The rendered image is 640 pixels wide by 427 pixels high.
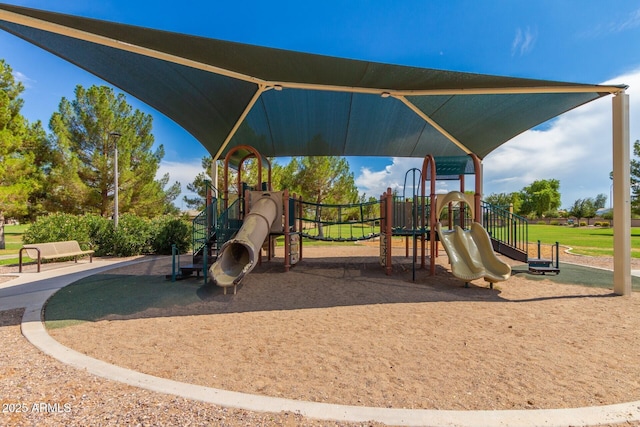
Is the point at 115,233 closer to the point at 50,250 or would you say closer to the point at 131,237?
the point at 131,237

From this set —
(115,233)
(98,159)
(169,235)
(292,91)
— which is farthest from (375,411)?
(98,159)

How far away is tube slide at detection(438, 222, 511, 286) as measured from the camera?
7.20 meters

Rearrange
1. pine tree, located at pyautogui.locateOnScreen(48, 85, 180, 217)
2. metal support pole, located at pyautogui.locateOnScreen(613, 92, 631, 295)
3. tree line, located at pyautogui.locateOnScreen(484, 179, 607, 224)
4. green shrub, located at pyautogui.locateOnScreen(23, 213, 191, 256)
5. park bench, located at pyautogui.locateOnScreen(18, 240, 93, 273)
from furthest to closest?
tree line, located at pyautogui.locateOnScreen(484, 179, 607, 224), pine tree, located at pyautogui.locateOnScreen(48, 85, 180, 217), green shrub, located at pyautogui.locateOnScreen(23, 213, 191, 256), park bench, located at pyautogui.locateOnScreen(18, 240, 93, 273), metal support pole, located at pyautogui.locateOnScreen(613, 92, 631, 295)

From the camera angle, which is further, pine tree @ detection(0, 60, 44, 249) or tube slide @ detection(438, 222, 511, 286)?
pine tree @ detection(0, 60, 44, 249)

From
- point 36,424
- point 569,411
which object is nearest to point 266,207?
point 36,424

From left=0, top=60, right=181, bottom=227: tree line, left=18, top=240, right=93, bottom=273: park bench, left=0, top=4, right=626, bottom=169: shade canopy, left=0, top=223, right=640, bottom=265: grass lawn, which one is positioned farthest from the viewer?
left=0, top=60, right=181, bottom=227: tree line

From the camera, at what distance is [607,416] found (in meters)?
2.48

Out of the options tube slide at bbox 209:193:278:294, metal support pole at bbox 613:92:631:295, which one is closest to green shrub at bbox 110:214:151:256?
tube slide at bbox 209:193:278:294

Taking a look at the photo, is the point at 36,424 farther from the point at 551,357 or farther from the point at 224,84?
the point at 224,84

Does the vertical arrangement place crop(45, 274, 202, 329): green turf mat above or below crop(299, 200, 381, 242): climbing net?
below

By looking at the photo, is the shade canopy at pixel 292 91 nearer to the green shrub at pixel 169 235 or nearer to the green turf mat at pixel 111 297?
the green shrub at pixel 169 235

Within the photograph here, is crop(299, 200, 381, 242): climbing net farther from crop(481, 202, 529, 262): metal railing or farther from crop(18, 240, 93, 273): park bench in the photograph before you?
crop(18, 240, 93, 273): park bench

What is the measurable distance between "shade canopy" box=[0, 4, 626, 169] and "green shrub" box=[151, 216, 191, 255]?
426cm

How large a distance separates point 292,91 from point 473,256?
6.62 meters
